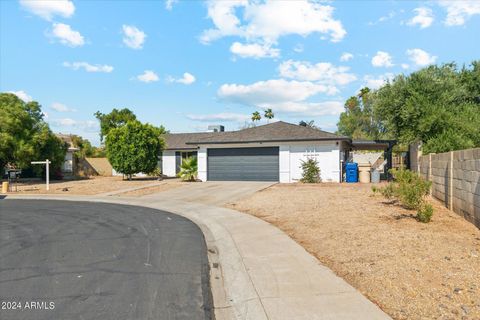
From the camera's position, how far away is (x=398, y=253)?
275 inches

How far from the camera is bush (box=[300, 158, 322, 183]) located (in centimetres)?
2642

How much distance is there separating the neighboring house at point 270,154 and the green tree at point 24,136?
13897 mm

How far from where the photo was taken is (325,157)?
88.1 ft

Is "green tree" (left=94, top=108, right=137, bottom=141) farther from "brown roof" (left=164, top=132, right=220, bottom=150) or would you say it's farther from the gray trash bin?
the gray trash bin

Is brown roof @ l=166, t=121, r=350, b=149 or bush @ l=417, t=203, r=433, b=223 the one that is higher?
brown roof @ l=166, t=121, r=350, b=149

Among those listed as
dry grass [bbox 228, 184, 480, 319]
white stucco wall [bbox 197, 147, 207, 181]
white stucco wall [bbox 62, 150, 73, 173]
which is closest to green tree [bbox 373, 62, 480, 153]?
dry grass [bbox 228, 184, 480, 319]

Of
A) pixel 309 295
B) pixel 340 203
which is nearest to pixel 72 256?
pixel 309 295

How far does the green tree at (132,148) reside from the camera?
3127cm

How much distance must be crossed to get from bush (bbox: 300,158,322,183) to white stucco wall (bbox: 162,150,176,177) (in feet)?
51.9

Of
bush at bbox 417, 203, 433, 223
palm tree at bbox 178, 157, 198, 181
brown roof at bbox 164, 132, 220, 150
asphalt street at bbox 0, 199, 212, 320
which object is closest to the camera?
asphalt street at bbox 0, 199, 212, 320

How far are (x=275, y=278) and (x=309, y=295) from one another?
36.0 inches

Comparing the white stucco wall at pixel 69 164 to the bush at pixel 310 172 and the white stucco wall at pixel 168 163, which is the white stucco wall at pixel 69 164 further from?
the bush at pixel 310 172

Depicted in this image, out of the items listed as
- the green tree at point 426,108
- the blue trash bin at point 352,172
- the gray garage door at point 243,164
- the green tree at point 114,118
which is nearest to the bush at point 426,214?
the green tree at point 426,108

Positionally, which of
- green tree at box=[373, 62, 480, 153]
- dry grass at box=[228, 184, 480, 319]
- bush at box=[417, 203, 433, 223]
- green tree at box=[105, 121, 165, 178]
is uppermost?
green tree at box=[373, 62, 480, 153]
